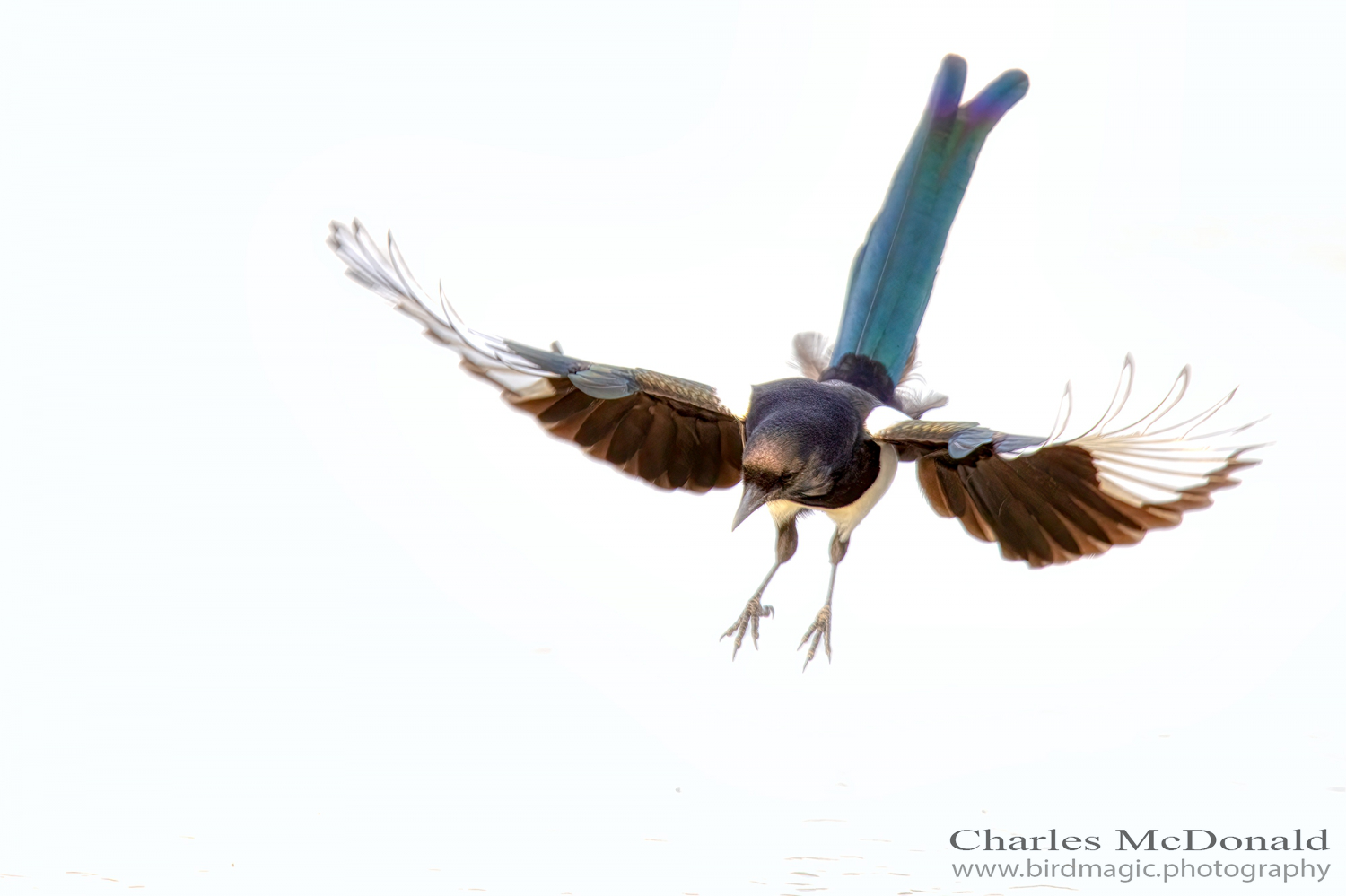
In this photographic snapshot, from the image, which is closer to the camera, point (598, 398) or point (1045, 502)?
point (1045, 502)

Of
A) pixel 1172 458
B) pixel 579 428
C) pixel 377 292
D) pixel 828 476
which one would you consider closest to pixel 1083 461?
pixel 1172 458

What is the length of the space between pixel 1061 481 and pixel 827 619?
0.78 m

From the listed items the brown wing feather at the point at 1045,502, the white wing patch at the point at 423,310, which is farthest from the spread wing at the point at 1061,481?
the white wing patch at the point at 423,310

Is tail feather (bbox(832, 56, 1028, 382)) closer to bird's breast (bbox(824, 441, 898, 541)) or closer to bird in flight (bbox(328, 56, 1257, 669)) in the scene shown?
bird in flight (bbox(328, 56, 1257, 669))

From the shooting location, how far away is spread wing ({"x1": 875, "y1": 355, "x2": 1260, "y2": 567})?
8.89 ft

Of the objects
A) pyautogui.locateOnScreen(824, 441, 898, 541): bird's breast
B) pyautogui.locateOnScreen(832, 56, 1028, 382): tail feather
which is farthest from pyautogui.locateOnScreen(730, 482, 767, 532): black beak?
pyautogui.locateOnScreen(832, 56, 1028, 382): tail feather

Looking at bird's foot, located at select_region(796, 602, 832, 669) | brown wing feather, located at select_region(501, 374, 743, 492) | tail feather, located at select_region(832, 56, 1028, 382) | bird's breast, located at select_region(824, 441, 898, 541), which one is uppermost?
tail feather, located at select_region(832, 56, 1028, 382)

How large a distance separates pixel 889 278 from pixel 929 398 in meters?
0.39

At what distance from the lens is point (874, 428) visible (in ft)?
10.7

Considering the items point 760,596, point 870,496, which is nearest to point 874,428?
point 870,496

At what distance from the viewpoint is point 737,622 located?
350cm

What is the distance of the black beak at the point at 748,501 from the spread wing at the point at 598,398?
34 centimetres

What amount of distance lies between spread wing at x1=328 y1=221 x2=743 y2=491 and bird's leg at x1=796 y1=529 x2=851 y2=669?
32cm

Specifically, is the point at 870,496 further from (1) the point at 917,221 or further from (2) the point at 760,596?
(1) the point at 917,221
